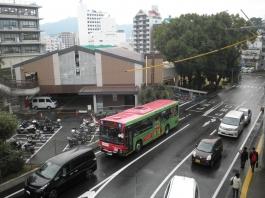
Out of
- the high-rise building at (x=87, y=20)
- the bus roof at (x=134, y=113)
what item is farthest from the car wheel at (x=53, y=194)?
the high-rise building at (x=87, y=20)

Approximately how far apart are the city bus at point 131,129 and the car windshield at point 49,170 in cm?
555

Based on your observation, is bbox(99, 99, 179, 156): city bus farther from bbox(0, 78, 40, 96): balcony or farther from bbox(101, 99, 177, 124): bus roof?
bbox(0, 78, 40, 96): balcony

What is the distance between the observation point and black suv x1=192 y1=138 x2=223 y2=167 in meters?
18.5

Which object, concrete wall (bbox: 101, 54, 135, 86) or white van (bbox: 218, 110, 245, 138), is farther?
concrete wall (bbox: 101, 54, 135, 86)

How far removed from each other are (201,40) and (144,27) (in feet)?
252

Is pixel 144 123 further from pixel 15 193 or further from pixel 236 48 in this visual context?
pixel 236 48

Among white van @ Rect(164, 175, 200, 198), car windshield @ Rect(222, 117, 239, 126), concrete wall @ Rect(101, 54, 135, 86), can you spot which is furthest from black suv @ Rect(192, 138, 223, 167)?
concrete wall @ Rect(101, 54, 135, 86)

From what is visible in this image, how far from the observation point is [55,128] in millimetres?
29625

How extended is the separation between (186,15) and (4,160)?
42.6m

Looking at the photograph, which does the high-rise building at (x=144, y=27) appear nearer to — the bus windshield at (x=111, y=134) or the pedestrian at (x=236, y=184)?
the bus windshield at (x=111, y=134)

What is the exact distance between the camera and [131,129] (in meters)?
20.3

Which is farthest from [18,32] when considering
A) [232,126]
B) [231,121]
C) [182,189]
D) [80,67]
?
[182,189]

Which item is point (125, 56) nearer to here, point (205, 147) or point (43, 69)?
point (43, 69)

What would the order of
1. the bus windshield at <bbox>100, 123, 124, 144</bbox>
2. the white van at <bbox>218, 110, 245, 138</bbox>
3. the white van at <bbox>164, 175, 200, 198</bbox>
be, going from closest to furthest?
the white van at <bbox>164, 175, 200, 198</bbox> → the bus windshield at <bbox>100, 123, 124, 144</bbox> → the white van at <bbox>218, 110, 245, 138</bbox>
